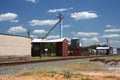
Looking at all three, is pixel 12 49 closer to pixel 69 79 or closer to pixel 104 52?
pixel 69 79

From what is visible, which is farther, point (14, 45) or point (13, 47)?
point (14, 45)

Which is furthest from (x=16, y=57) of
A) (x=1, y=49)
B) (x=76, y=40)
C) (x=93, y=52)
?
(x=93, y=52)

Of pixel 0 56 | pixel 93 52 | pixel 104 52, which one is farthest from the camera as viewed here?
pixel 104 52

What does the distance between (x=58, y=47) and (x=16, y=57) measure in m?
30.2

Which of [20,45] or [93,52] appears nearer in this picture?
[20,45]

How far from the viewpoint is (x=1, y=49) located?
44.6 metres

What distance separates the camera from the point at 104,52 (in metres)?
129

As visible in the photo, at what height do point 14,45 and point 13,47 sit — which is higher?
point 14,45

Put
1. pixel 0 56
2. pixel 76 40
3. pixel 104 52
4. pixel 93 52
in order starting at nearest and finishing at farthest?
pixel 0 56 < pixel 76 40 < pixel 93 52 < pixel 104 52

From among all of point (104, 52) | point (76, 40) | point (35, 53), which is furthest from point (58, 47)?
point (104, 52)

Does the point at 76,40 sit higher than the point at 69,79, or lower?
higher

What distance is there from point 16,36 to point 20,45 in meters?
2.14

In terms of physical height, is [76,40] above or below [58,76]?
above

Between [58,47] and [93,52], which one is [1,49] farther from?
[93,52]
